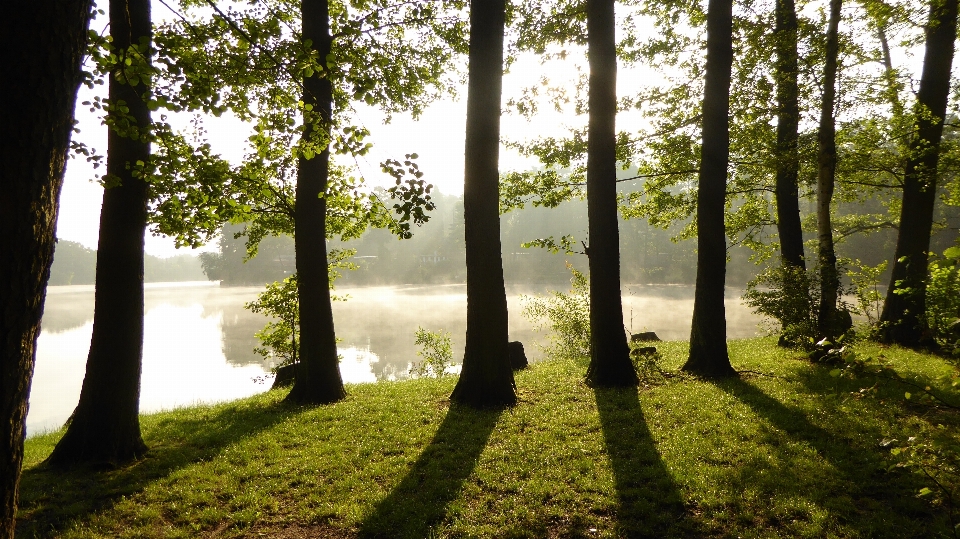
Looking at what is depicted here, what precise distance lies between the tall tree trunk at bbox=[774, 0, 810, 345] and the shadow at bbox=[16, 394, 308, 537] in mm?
10192

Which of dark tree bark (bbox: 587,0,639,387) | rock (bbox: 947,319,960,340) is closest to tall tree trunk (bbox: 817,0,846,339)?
dark tree bark (bbox: 587,0,639,387)

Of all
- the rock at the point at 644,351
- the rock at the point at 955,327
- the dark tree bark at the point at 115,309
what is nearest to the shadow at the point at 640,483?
the rock at the point at 955,327

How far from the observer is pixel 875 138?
1213 cm

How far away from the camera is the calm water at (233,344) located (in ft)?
73.2

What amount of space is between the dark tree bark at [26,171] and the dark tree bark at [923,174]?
14547 millimetres

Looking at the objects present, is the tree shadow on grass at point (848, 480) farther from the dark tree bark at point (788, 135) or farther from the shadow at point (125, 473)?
the shadow at point (125, 473)

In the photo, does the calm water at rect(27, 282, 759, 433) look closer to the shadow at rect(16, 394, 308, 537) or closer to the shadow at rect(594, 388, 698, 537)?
the shadow at rect(16, 394, 308, 537)

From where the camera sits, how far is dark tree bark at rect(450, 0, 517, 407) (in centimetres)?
840

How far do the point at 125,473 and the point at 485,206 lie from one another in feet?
20.5

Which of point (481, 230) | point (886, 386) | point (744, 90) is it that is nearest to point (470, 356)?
point (481, 230)

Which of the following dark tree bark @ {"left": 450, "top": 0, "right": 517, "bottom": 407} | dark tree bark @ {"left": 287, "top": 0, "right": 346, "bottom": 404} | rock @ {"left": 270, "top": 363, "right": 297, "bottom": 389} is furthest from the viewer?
rock @ {"left": 270, "top": 363, "right": 297, "bottom": 389}

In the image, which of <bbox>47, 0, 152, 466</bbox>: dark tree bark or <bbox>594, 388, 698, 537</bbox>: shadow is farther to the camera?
<bbox>47, 0, 152, 466</bbox>: dark tree bark

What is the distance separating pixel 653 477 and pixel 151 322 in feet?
191

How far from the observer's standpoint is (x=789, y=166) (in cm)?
1072
